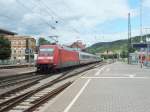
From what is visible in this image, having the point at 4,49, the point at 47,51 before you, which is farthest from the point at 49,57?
the point at 4,49

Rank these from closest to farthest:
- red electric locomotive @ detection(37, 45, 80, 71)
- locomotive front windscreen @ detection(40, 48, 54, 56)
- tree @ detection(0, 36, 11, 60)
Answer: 1. red electric locomotive @ detection(37, 45, 80, 71)
2. locomotive front windscreen @ detection(40, 48, 54, 56)
3. tree @ detection(0, 36, 11, 60)

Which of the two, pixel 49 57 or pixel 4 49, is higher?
pixel 4 49

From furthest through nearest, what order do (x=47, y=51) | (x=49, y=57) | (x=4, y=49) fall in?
(x=4, y=49), (x=47, y=51), (x=49, y=57)

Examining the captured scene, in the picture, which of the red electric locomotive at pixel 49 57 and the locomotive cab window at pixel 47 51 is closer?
the red electric locomotive at pixel 49 57

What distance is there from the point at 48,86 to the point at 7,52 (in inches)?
3210

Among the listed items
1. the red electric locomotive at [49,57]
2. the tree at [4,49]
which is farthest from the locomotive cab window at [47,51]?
the tree at [4,49]

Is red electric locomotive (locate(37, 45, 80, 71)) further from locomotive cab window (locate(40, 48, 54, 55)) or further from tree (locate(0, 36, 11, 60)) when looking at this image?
tree (locate(0, 36, 11, 60))

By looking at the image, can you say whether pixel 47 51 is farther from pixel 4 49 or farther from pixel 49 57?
pixel 4 49

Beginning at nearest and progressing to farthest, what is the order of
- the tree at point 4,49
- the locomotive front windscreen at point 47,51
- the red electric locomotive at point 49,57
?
the red electric locomotive at point 49,57, the locomotive front windscreen at point 47,51, the tree at point 4,49

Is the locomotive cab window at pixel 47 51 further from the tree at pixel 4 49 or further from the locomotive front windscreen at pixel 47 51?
the tree at pixel 4 49

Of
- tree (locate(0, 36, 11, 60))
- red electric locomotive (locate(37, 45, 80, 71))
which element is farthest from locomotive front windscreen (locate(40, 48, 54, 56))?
tree (locate(0, 36, 11, 60))

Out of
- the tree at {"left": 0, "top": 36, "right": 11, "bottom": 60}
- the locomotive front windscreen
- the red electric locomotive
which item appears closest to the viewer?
the red electric locomotive

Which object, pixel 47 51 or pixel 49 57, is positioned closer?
pixel 49 57

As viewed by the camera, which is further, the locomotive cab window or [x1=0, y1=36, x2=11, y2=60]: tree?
[x1=0, y1=36, x2=11, y2=60]: tree
